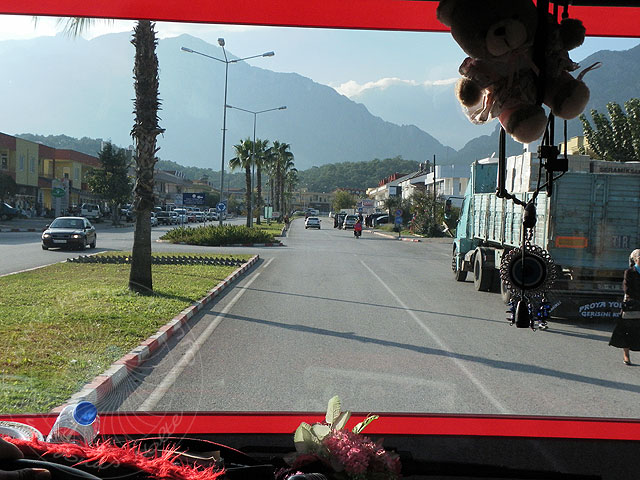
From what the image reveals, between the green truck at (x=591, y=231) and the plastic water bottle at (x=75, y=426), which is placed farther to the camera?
the green truck at (x=591, y=231)

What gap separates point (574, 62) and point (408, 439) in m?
1.55

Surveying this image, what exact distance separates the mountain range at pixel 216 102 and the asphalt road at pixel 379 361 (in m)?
1.34

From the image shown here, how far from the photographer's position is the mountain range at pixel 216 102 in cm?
278

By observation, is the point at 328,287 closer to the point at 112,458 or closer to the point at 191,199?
the point at 191,199

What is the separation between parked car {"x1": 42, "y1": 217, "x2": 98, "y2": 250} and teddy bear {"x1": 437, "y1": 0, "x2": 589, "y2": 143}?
86.3ft

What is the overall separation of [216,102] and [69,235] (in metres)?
24.4

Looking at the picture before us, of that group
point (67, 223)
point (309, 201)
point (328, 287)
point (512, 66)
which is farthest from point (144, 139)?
point (309, 201)

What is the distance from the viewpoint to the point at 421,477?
2.41 meters

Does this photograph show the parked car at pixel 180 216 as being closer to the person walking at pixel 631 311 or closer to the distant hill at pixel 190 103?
the person walking at pixel 631 311

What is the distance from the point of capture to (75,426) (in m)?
1.94

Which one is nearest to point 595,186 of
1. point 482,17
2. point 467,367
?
point 467,367

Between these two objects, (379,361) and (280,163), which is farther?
(280,163)

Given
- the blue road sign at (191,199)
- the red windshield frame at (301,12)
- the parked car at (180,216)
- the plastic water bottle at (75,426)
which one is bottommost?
the plastic water bottle at (75,426)

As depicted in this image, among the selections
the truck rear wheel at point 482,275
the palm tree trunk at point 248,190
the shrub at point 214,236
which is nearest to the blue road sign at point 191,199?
the truck rear wheel at point 482,275
